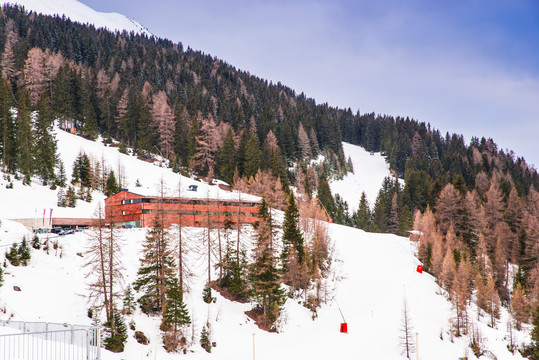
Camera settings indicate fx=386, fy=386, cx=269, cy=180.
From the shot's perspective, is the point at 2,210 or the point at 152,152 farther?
the point at 152,152

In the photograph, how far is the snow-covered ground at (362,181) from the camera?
136 m

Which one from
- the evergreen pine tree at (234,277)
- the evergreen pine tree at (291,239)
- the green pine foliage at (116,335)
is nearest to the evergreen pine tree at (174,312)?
the green pine foliage at (116,335)

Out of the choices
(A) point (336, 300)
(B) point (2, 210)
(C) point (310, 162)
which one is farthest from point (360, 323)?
(C) point (310, 162)

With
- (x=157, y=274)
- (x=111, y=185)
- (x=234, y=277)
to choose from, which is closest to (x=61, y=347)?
(x=157, y=274)

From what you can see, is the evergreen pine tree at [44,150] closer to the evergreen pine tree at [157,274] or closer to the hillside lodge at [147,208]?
the hillside lodge at [147,208]

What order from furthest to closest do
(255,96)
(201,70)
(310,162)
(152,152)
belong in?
(201,70) < (255,96) < (310,162) < (152,152)

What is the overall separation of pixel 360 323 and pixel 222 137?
3022 inches

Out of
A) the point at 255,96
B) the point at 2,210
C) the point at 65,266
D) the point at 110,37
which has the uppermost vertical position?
the point at 110,37

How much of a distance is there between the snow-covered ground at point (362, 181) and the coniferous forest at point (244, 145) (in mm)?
5266

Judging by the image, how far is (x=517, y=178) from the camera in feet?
507

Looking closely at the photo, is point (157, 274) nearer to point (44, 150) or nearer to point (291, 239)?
point (291, 239)

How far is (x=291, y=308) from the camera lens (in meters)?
48.8

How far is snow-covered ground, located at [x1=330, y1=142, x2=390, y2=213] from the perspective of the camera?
13600cm

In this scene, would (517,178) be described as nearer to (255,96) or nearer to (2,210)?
(255,96)
